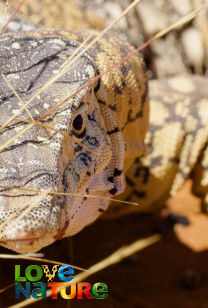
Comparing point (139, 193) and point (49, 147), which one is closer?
point (49, 147)

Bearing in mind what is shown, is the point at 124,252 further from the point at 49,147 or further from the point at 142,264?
the point at 49,147

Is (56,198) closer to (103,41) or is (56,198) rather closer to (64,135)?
(64,135)

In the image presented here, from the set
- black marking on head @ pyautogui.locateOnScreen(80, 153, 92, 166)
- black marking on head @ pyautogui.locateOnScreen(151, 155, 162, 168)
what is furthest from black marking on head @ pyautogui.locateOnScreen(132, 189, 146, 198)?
black marking on head @ pyautogui.locateOnScreen(80, 153, 92, 166)

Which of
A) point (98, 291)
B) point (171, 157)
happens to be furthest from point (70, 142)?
point (171, 157)

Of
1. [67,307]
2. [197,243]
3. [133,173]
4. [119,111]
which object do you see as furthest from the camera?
[197,243]

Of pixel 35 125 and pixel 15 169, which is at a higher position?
pixel 35 125

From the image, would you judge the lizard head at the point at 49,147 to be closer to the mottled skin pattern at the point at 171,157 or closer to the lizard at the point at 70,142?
the lizard at the point at 70,142

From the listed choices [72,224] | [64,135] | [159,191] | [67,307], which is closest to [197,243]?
[159,191]
